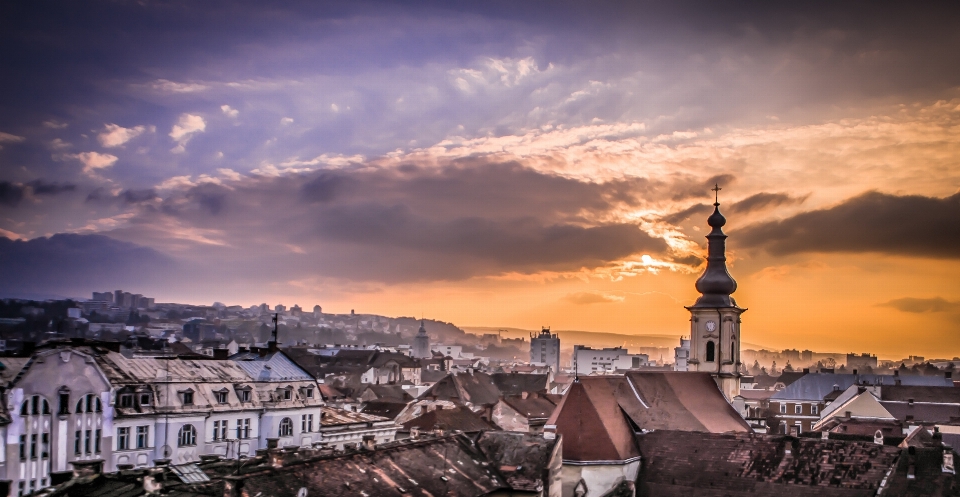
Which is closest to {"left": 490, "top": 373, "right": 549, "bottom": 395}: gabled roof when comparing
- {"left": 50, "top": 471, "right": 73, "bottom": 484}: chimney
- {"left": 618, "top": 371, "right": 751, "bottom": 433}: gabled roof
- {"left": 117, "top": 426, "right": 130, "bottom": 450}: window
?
{"left": 618, "top": 371, "right": 751, "bottom": 433}: gabled roof

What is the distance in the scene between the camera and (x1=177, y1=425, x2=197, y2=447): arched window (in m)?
53.8

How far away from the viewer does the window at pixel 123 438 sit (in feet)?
166

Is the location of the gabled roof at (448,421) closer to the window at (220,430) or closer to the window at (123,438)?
the window at (220,430)

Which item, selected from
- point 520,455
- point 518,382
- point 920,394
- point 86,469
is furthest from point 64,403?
point 920,394

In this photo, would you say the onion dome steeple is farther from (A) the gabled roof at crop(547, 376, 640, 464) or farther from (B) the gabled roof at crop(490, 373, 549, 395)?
(B) the gabled roof at crop(490, 373, 549, 395)

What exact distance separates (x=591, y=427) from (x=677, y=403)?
1676 cm

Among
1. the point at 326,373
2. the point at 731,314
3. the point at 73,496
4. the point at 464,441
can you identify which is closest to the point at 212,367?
the point at 464,441

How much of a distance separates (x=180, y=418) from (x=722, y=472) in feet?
110

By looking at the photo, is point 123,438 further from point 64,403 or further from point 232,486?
point 232,486

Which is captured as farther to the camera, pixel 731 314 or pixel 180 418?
pixel 731 314

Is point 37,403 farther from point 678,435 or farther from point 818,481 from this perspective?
point 818,481

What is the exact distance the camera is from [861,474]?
51.1 metres

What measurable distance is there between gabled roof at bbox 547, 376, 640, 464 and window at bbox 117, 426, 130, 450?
25637 mm

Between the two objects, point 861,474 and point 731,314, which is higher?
point 731,314
